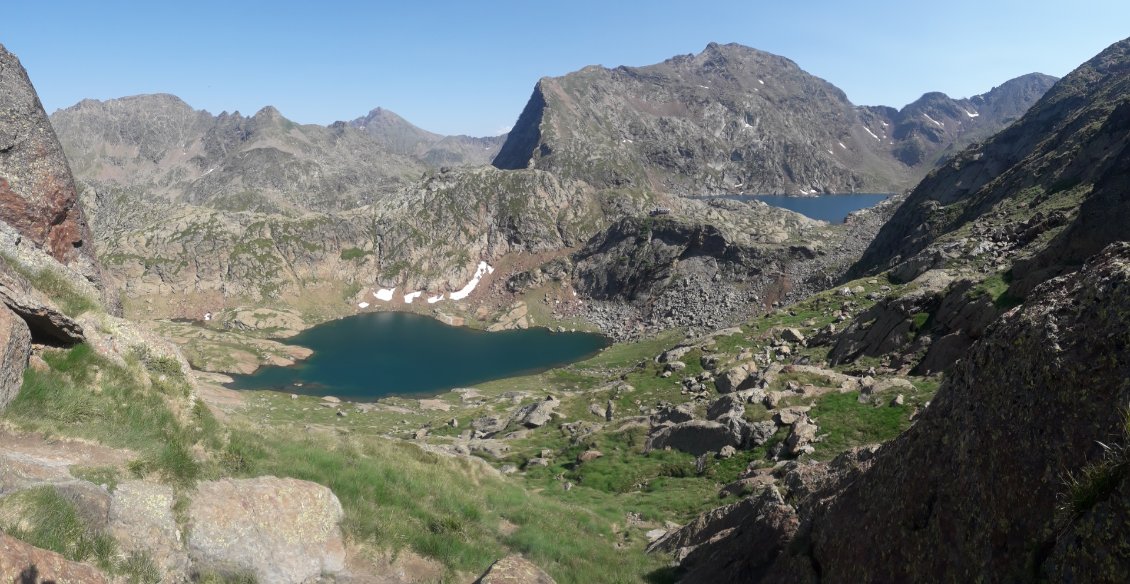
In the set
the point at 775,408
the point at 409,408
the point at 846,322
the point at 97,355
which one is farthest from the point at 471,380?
the point at 97,355

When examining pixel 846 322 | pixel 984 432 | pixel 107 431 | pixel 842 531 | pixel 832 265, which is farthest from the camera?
pixel 832 265

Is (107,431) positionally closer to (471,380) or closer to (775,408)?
(775,408)

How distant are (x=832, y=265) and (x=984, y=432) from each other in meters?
173

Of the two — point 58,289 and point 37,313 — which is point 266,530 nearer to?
point 37,313

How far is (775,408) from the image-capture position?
40.0 metres

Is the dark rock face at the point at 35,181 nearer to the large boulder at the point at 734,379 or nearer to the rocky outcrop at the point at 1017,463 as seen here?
the rocky outcrop at the point at 1017,463

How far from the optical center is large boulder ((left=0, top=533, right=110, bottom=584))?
7402 mm

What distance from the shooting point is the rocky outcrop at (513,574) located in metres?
12.2

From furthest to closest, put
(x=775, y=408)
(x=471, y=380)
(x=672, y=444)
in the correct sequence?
(x=471, y=380)
(x=672, y=444)
(x=775, y=408)

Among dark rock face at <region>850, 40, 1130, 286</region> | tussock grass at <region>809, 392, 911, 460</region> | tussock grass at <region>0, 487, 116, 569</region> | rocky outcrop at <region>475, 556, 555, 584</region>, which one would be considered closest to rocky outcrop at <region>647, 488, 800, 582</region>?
rocky outcrop at <region>475, 556, 555, 584</region>

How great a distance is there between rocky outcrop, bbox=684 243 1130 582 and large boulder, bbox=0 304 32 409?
18435mm

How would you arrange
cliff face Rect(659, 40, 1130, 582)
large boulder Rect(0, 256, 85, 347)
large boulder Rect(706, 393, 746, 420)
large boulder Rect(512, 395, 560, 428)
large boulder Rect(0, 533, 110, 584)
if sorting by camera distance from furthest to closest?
large boulder Rect(512, 395, 560, 428), large boulder Rect(706, 393, 746, 420), large boulder Rect(0, 256, 85, 347), large boulder Rect(0, 533, 110, 584), cliff face Rect(659, 40, 1130, 582)

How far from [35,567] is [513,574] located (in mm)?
8500

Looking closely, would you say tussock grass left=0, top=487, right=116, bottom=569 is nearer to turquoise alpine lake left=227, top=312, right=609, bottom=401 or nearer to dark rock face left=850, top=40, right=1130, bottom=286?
dark rock face left=850, top=40, right=1130, bottom=286
